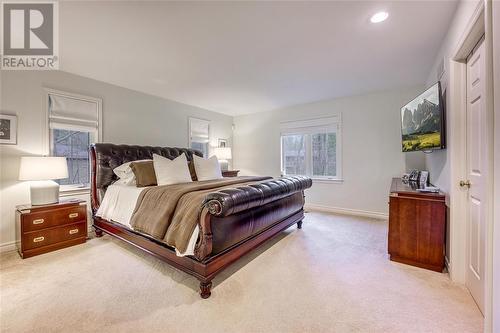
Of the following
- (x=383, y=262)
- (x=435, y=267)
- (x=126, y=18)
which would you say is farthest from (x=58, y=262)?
(x=435, y=267)

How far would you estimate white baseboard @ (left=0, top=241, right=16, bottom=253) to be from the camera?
2.64m

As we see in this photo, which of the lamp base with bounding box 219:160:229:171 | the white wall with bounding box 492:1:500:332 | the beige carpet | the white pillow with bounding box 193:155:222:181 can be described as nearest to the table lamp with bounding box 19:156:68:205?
the beige carpet

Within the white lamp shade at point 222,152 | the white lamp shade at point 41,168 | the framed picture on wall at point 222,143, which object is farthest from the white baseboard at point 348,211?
the white lamp shade at point 41,168

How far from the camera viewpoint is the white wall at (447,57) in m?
1.68

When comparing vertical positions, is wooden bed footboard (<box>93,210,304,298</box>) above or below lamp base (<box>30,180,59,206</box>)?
below

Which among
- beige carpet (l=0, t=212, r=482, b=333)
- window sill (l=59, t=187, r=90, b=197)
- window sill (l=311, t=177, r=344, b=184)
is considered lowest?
beige carpet (l=0, t=212, r=482, b=333)

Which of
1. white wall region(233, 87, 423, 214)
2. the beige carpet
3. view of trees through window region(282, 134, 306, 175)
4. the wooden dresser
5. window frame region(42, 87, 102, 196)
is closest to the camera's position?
the beige carpet

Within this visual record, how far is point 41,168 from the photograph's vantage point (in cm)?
257

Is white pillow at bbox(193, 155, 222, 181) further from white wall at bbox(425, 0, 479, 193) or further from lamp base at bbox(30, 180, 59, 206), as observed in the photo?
white wall at bbox(425, 0, 479, 193)

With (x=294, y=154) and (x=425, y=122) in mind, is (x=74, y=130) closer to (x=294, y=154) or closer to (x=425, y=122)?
(x=294, y=154)

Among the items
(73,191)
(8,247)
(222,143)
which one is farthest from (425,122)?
(8,247)

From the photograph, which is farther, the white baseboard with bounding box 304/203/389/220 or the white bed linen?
the white baseboard with bounding box 304/203/389/220

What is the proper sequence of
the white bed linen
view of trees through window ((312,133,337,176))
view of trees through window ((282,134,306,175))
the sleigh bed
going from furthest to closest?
view of trees through window ((282,134,306,175)) → view of trees through window ((312,133,337,176)) → the white bed linen → the sleigh bed

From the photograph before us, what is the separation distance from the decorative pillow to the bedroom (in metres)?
0.08
